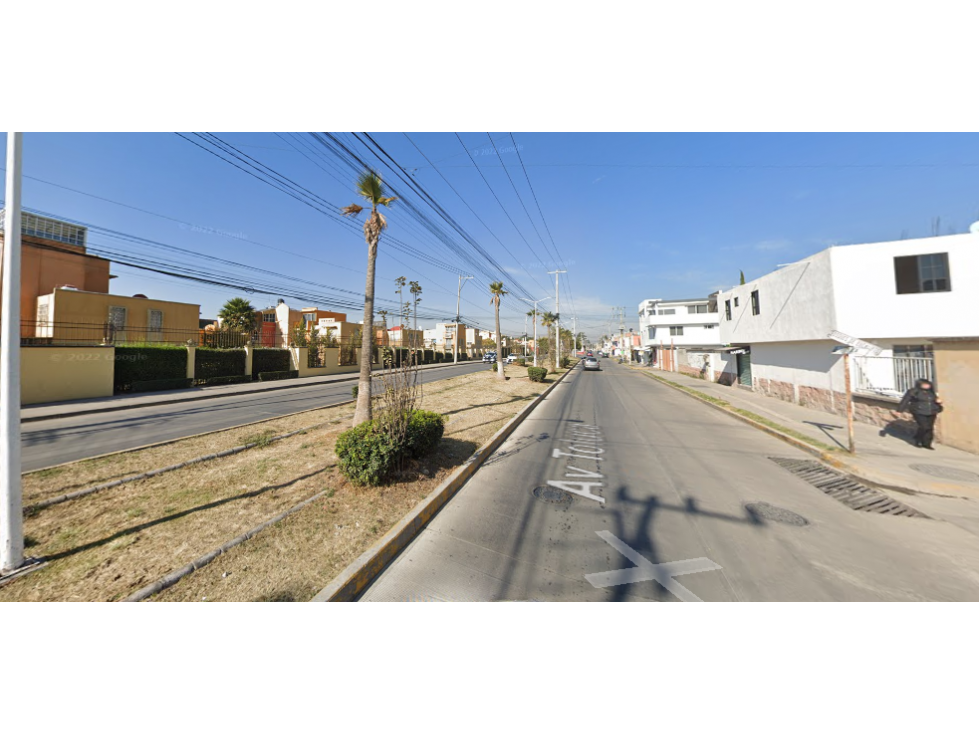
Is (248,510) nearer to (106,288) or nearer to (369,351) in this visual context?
(369,351)

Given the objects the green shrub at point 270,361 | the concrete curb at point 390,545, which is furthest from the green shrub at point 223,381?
the concrete curb at point 390,545

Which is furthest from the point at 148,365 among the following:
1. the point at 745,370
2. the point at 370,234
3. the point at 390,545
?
the point at 745,370

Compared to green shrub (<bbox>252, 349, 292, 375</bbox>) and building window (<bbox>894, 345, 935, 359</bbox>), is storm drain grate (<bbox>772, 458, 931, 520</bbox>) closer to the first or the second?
building window (<bbox>894, 345, 935, 359</bbox>)

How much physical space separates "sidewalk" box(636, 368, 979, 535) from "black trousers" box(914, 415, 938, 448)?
0.63 feet

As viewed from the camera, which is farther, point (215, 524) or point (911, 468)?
point (911, 468)

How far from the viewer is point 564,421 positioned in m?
10.5

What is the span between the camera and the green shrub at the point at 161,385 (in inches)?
633

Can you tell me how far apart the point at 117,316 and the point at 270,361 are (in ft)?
27.5

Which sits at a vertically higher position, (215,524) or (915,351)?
(915,351)

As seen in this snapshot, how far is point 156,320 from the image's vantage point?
2189cm

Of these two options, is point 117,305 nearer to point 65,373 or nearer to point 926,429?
point 65,373

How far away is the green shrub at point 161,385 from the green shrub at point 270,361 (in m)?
4.32

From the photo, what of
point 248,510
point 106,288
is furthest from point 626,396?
point 106,288
